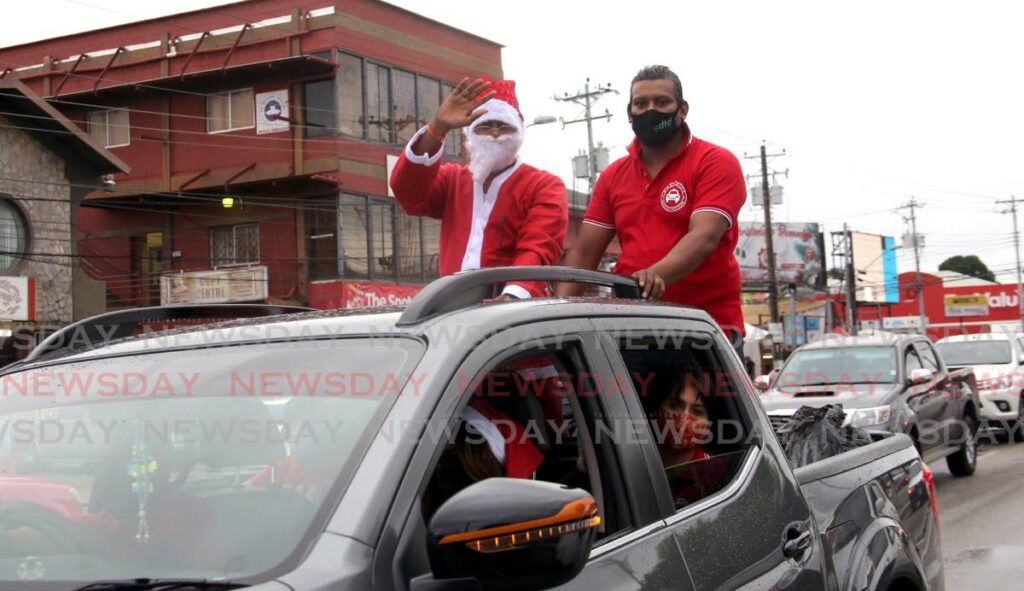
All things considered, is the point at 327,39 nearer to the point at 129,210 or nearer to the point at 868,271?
the point at 129,210

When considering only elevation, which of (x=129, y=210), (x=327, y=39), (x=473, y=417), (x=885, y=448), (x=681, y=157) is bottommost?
(x=885, y=448)

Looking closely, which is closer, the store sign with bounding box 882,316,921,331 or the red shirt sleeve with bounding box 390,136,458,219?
the red shirt sleeve with bounding box 390,136,458,219

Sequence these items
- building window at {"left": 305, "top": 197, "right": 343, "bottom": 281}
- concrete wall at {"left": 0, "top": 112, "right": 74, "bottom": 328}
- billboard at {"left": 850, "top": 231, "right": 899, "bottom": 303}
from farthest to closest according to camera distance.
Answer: billboard at {"left": 850, "top": 231, "right": 899, "bottom": 303} → building window at {"left": 305, "top": 197, "right": 343, "bottom": 281} → concrete wall at {"left": 0, "top": 112, "right": 74, "bottom": 328}

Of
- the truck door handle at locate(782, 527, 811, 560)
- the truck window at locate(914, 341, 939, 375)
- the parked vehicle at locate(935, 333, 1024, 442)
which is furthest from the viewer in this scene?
the parked vehicle at locate(935, 333, 1024, 442)

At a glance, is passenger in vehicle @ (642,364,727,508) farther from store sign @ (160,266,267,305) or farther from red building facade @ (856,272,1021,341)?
red building facade @ (856,272,1021,341)

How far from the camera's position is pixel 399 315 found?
2270 mm

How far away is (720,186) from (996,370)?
42.1 feet

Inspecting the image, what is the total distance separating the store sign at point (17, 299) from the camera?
2052 centimetres

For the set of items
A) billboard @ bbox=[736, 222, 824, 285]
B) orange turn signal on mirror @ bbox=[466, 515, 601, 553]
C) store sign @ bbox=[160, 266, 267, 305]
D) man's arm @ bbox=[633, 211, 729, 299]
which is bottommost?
orange turn signal on mirror @ bbox=[466, 515, 601, 553]

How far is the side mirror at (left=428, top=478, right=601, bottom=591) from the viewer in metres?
1.66

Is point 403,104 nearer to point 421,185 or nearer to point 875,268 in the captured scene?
point 421,185

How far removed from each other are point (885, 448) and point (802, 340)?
54665mm

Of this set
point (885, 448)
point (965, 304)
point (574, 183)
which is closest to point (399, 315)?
point (885, 448)

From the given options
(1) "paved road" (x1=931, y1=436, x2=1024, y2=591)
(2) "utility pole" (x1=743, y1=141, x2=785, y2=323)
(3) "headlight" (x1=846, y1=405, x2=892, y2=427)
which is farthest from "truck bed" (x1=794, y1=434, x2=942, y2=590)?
(2) "utility pole" (x1=743, y1=141, x2=785, y2=323)
